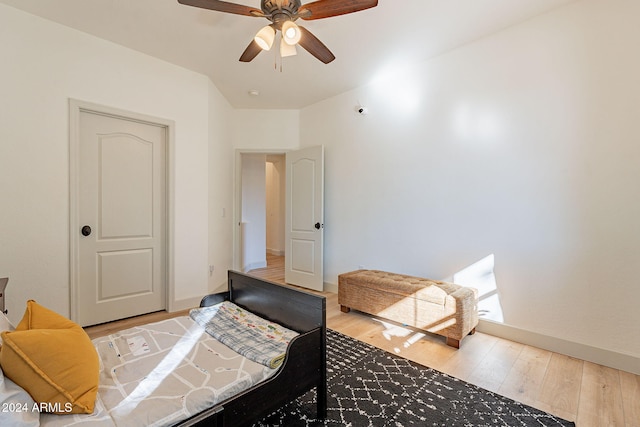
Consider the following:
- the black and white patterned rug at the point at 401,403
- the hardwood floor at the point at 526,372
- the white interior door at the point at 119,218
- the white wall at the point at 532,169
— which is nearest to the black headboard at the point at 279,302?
the black and white patterned rug at the point at 401,403

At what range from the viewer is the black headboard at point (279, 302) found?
1.67 m

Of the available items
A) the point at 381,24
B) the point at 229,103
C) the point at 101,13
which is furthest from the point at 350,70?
the point at 101,13

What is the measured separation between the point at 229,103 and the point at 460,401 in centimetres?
451

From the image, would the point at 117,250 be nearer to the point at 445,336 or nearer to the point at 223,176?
the point at 223,176

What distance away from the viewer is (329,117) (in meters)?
4.36

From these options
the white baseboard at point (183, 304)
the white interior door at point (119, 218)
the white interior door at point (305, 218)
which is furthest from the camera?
the white interior door at point (305, 218)

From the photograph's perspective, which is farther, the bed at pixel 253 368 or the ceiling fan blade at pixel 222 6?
the ceiling fan blade at pixel 222 6

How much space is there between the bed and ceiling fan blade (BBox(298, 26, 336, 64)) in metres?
1.76

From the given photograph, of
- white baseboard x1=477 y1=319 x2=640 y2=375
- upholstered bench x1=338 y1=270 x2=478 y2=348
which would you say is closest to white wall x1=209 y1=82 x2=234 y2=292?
upholstered bench x1=338 y1=270 x2=478 y2=348

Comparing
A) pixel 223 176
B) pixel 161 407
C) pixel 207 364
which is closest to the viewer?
pixel 161 407

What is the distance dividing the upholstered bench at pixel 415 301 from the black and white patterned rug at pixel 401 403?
1.73ft

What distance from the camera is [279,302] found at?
1882 mm

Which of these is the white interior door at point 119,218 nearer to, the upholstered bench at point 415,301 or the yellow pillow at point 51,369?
the yellow pillow at point 51,369

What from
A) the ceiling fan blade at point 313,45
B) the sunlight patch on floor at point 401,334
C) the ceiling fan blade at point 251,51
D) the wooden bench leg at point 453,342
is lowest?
the sunlight patch on floor at point 401,334
